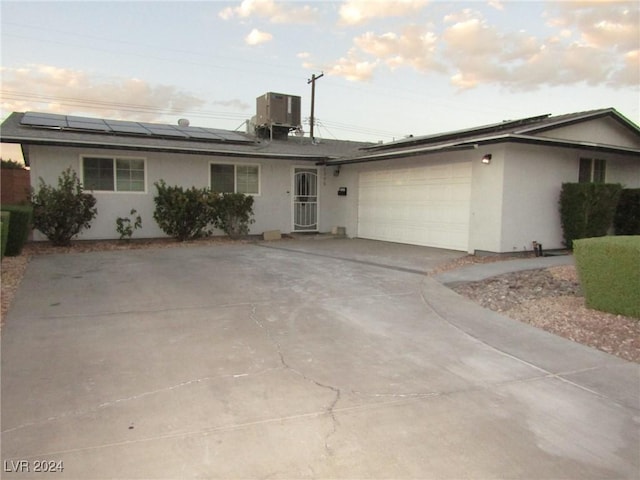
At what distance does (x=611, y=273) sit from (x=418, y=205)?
742cm

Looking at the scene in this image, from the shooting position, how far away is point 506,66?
1339cm

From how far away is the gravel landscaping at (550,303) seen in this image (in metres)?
4.77

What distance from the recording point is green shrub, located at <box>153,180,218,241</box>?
496 inches

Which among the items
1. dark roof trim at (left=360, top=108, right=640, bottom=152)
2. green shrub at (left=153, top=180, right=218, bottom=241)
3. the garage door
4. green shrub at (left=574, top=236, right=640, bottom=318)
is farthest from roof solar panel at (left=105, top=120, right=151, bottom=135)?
green shrub at (left=574, top=236, right=640, bottom=318)

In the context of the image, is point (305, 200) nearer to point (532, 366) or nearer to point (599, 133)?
point (599, 133)

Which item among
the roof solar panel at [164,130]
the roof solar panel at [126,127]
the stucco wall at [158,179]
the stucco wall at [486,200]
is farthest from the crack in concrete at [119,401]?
the roof solar panel at [164,130]

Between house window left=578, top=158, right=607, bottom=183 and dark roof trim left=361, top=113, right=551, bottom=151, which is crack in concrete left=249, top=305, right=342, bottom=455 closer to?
dark roof trim left=361, top=113, right=551, bottom=151

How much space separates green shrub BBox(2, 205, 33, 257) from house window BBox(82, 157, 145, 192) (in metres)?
2.68

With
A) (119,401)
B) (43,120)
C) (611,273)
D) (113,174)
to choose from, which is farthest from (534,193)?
(43,120)

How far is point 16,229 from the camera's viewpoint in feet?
31.0

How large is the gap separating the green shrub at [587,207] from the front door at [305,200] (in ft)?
26.3

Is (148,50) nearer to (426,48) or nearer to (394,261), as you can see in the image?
(426,48)

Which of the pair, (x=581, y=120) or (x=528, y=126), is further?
(x=581, y=120)

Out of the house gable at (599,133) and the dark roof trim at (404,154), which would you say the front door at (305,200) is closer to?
the dark roof trim at (404,154)
